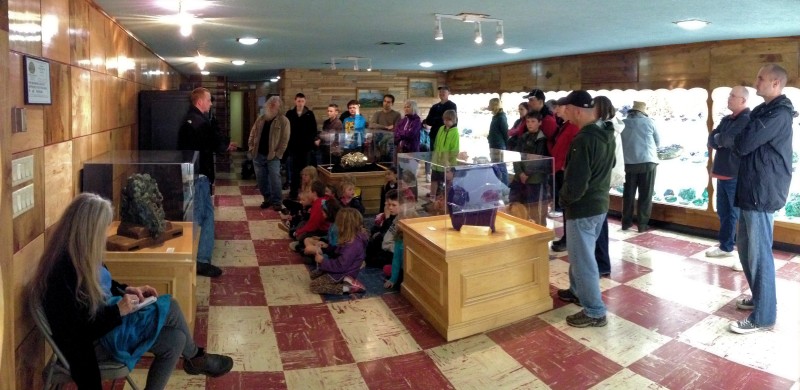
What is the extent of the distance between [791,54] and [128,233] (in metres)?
5.81

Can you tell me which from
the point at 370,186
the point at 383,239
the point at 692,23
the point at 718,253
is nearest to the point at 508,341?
the point at 383,239

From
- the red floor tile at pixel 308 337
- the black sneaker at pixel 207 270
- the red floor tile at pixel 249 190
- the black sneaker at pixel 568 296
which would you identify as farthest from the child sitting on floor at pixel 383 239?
the red floor tile at pixel 249 190

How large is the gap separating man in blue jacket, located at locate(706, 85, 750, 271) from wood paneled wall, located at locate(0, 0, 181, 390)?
16.0 ft

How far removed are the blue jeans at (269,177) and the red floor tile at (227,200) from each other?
1.53ft

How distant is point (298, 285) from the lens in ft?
15.2

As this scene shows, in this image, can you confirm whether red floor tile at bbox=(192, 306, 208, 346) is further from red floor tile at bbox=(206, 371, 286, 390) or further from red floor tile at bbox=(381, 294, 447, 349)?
red floor tile at bbox=(381, 294, 447, 349)

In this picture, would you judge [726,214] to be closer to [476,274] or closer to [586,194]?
[586,194]

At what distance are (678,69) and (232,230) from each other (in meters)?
5.30

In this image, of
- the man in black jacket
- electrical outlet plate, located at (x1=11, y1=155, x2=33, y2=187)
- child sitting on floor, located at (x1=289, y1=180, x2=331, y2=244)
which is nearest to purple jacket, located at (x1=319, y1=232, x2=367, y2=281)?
child sitting on floor, located at (x1=289, y1=180, x2=331, y2=244)

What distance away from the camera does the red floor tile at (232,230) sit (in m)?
6.15

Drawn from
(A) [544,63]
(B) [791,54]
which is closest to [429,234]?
(B) [791,54]

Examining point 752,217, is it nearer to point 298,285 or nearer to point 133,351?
point 298,285

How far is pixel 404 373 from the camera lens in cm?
321

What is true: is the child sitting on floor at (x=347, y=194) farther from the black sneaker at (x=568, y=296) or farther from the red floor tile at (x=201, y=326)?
the black sneaker at (x=568, y=296)
